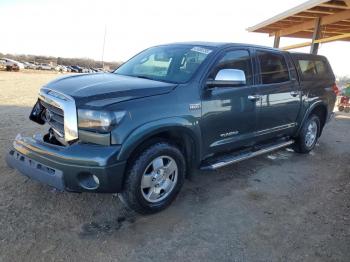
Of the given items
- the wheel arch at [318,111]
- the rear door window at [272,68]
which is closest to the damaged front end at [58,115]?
the rear door window at [272,68]

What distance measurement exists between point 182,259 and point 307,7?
10237mm

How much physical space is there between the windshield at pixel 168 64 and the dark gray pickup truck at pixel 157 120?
0.05 ft

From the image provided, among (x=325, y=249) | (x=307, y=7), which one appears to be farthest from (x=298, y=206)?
(x=307, y=7)

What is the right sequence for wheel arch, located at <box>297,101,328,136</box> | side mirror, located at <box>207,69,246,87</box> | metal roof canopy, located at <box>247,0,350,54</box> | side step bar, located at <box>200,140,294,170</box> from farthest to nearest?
metal roof canopy, located at <box>247,0,350,54</box>, wheel arch, located at <box>297,101,328,136</box>, side step bar, located at <box>200,140,294,170</box>, side mirror, located at <box>207,69,246,87</box>

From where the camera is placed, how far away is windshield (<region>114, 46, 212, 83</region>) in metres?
3.85

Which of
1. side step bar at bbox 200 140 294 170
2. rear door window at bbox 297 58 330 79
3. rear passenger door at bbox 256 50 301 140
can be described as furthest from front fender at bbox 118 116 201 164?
rear door window at bbox 297 58 330 79

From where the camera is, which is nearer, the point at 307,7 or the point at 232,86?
the point at 232,86

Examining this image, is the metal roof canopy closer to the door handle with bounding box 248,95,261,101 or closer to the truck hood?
the door handle with bounding box 248,95,261,101

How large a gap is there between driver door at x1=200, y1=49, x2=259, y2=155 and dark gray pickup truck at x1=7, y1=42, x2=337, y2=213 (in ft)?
0.04

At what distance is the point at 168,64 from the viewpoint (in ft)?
13.5

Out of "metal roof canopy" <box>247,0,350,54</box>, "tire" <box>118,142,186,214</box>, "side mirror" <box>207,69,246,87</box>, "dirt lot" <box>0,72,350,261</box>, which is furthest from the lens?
"metal roof canopy" <box>247,0,350,54</box>

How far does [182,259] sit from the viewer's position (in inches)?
109

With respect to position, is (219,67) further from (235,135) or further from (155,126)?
(155,126)

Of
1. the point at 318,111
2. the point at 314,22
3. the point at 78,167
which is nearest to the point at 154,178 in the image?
the point at 78,167
